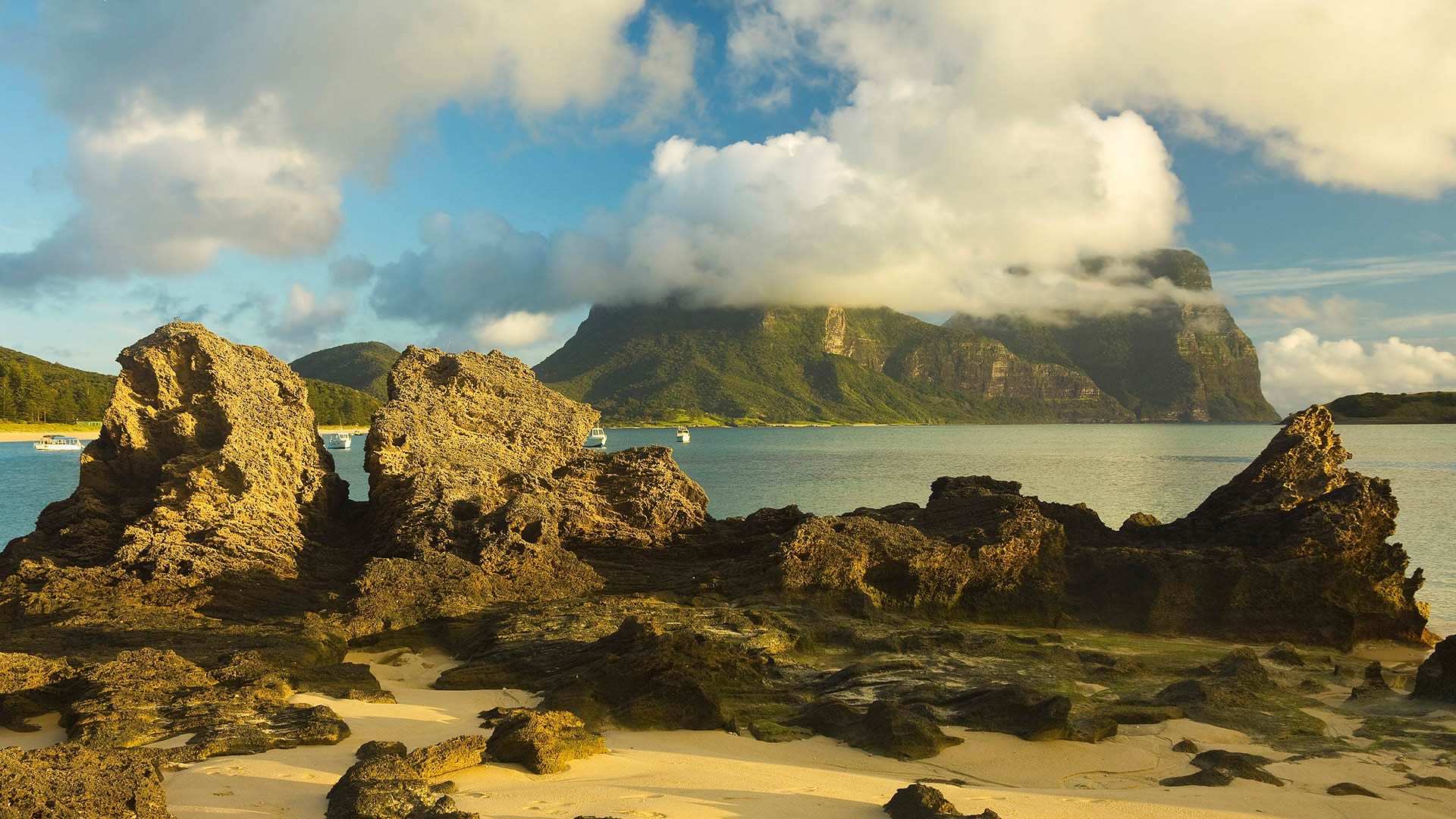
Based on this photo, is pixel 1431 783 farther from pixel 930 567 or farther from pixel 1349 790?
pixel 930 567

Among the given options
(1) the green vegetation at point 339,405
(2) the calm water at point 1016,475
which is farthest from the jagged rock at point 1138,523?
(1) the green vegetation at point 339,405

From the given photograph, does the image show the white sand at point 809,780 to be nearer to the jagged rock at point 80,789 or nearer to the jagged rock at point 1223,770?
the jagged rock at point 1223,770

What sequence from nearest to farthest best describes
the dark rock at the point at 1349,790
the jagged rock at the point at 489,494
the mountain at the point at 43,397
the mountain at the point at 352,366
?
1. the dark rock at the point at 1349,790
2. the jagged rock at the point at 489,494
3. the mountain at the point at 43,397
4. the mountain at the point at 352,366

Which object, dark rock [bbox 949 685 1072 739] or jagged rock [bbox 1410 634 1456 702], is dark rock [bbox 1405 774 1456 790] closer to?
dark rock [bbox 949 685 1072 739]

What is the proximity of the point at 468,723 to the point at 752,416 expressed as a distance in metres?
181

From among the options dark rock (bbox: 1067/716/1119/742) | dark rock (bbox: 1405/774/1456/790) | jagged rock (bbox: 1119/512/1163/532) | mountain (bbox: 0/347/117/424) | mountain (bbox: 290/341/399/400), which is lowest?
dark rock (bbox: 1405/774/1456/790)

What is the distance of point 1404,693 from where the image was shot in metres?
9.75

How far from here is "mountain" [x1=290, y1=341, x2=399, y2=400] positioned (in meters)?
161

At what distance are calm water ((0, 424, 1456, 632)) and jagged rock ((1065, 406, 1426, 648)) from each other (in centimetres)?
350

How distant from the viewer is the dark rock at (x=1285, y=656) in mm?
11305

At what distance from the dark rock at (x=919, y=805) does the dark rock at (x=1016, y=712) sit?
214 cm

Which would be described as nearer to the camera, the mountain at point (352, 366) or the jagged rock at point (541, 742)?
the jagged rock at point (541, 742)

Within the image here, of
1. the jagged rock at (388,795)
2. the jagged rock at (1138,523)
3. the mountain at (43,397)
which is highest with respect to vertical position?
the mountain at (43,397)

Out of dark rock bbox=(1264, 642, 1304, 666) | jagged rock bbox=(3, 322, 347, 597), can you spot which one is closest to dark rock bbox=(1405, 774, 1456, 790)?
dark rock bbox=(1264, 642, 1304, 666)
